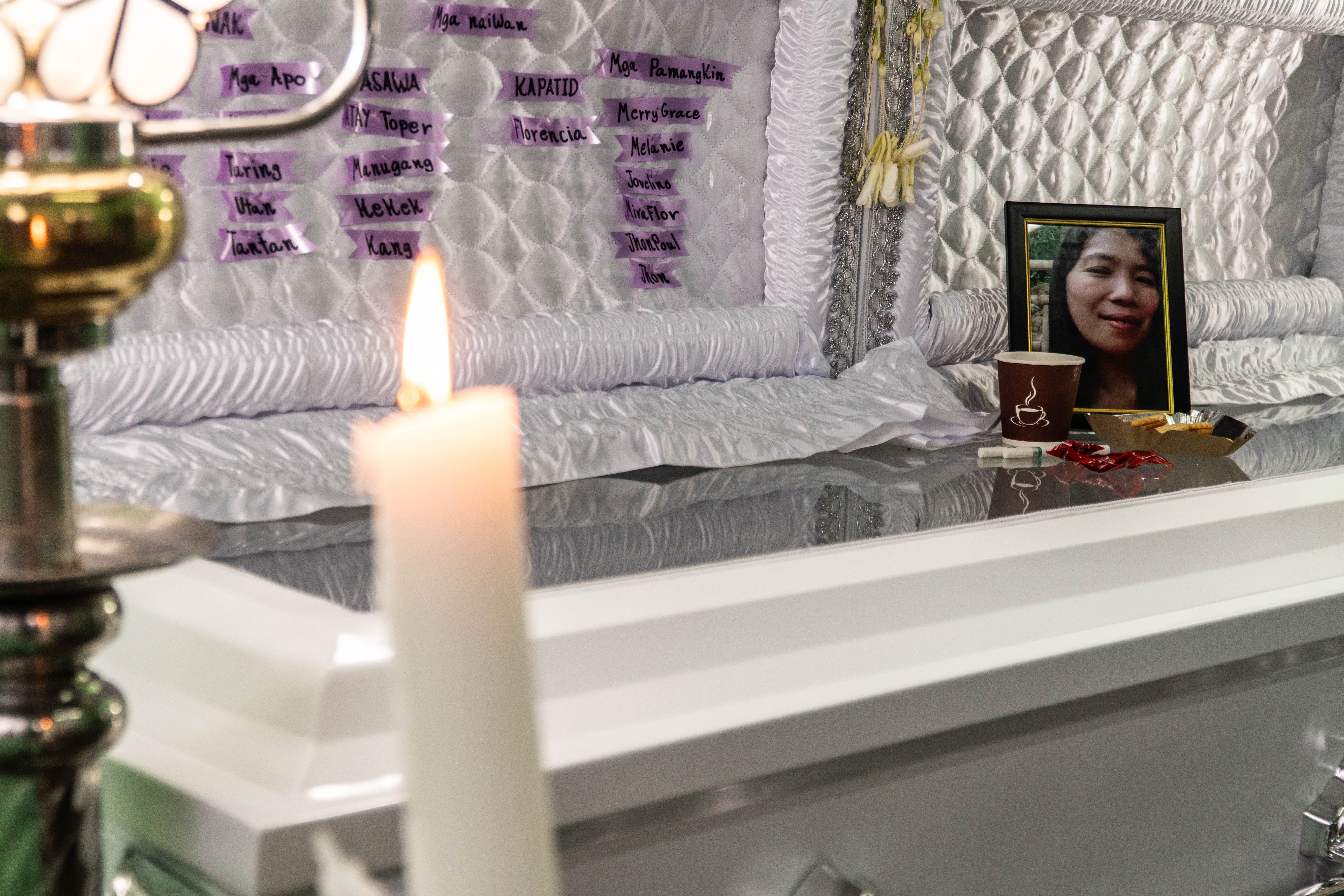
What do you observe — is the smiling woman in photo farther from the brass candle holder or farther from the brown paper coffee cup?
the brass candle holder

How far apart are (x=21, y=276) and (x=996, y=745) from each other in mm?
625

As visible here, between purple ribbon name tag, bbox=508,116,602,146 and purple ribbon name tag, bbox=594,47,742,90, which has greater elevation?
purple ribbon name tag, bbox=594,47,742,90

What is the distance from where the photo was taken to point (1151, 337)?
66.4 inches

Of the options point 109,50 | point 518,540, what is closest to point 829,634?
point 109,50

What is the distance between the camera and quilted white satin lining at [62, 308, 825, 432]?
1.21 m

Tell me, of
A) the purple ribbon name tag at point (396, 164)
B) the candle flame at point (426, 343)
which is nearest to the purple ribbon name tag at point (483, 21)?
the purple ribbon name tag at point (396, 164)

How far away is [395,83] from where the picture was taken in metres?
1.41

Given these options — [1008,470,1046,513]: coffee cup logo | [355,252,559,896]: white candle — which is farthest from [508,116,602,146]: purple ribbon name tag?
[355,252,559,896]: white candle

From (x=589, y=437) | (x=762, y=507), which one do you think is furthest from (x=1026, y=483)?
(x=589, y=437)

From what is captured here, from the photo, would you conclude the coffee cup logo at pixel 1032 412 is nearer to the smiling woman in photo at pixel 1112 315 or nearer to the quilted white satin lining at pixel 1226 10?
the smiling woman in photo at pixel 1112 315

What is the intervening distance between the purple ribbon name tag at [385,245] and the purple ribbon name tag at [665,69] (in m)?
0.32

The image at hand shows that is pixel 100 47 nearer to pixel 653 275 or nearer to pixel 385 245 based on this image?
pixel 385 245

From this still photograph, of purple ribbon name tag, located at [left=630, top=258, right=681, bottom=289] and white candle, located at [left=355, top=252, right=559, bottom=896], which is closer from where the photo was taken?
white candle, located at [left=355, top=252, right=559, bottom=896]

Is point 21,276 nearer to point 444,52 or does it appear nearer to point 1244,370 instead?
point 444,52
